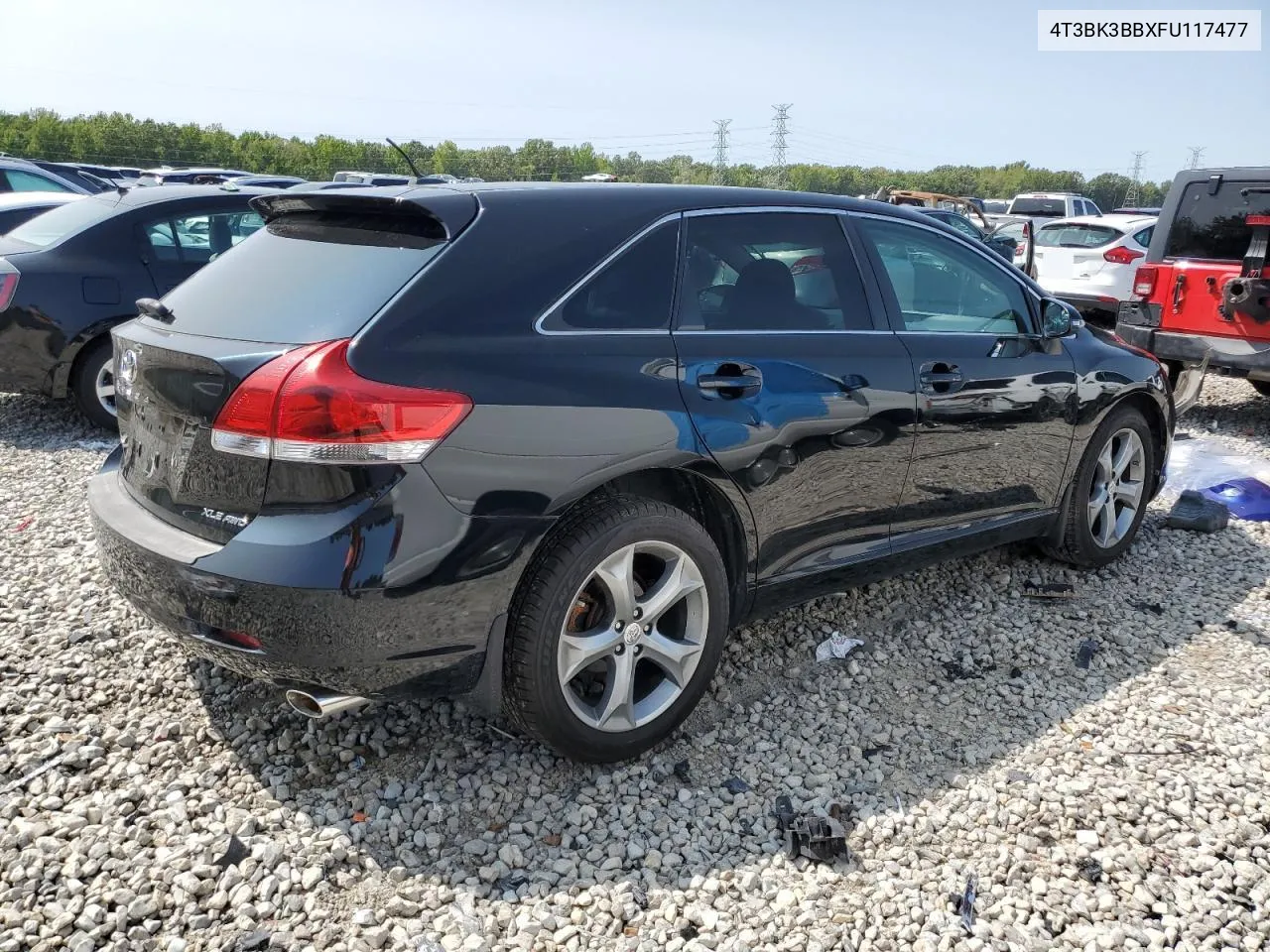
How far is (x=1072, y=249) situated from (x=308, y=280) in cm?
1149

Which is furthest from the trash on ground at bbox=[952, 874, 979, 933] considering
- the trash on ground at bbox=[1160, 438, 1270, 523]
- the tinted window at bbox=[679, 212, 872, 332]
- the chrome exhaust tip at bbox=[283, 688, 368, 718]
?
the trash on ground at bbox=[1160, 438, 1270, 523]

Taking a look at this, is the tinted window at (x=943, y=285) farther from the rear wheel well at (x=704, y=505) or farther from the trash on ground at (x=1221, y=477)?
the trash on ground at (x=1221, y=477)

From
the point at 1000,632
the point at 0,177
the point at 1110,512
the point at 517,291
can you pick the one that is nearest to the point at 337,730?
the point at 517,291

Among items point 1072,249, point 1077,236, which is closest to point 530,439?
point 1072,249

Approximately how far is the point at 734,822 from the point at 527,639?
0.80m

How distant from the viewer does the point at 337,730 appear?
127 inches

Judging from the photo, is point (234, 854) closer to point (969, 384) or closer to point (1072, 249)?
point (969, 384)

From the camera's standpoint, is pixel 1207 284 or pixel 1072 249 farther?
pixel 1072 249

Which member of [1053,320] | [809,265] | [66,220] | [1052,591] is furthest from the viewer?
[66,220]

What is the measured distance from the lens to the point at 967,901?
2.57 metres

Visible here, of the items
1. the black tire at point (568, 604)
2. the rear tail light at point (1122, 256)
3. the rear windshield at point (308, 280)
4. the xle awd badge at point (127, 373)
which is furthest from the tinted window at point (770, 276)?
the rear tail light at point (1122, 256)

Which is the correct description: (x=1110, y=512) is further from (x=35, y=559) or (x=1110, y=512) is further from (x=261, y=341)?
(x=35, y=559)

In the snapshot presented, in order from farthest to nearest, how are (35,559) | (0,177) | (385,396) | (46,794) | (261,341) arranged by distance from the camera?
(0,177)
(35,559)
(46,794)
(261,341)
(385,396)

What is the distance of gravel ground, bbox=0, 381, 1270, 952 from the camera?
2.47m
